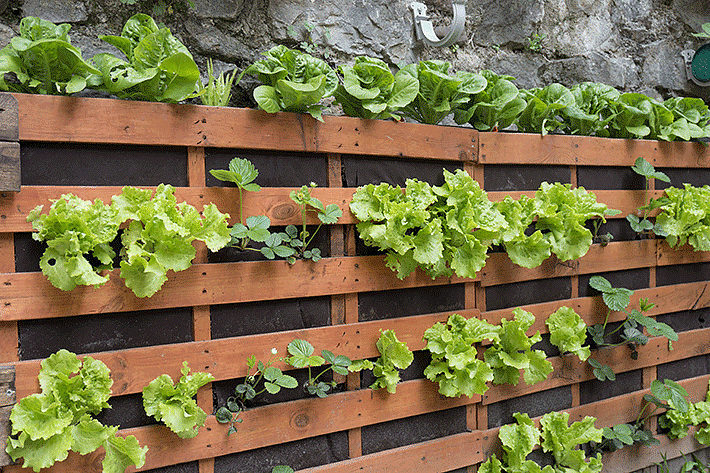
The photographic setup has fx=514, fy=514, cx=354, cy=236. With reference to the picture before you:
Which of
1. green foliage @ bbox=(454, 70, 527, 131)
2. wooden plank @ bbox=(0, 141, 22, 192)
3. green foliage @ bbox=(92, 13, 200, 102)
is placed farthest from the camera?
green foliage @ bbox=(454, 70, 527, 131)

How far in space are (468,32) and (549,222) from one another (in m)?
1.14

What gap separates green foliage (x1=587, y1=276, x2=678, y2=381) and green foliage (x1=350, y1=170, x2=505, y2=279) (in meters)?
0.77

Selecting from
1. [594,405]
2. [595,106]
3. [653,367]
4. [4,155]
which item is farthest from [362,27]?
[653,367]

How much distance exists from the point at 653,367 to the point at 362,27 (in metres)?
2.33

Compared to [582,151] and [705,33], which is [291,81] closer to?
[582,151]

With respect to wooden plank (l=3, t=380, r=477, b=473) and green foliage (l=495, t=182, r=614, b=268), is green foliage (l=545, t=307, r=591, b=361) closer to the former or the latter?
green foliage (l=495, t=182, r=614, b=268)

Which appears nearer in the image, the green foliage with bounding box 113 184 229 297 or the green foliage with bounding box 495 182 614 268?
the green foliage with bounding box 113 184 229 297

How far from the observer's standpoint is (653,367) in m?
2.77

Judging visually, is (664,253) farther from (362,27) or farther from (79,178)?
(79,178)

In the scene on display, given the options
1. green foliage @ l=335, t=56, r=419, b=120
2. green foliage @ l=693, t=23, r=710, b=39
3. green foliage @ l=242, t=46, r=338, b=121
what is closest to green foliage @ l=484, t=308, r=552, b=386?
green foliage @ l=335, t=56, r=419, b=120

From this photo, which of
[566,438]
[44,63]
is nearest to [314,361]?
[44,63]

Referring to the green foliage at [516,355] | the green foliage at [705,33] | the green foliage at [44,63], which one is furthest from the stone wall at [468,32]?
the green foliage at [516,355]

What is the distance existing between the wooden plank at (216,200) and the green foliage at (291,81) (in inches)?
11.5

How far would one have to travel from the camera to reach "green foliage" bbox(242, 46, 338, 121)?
1.75 m
